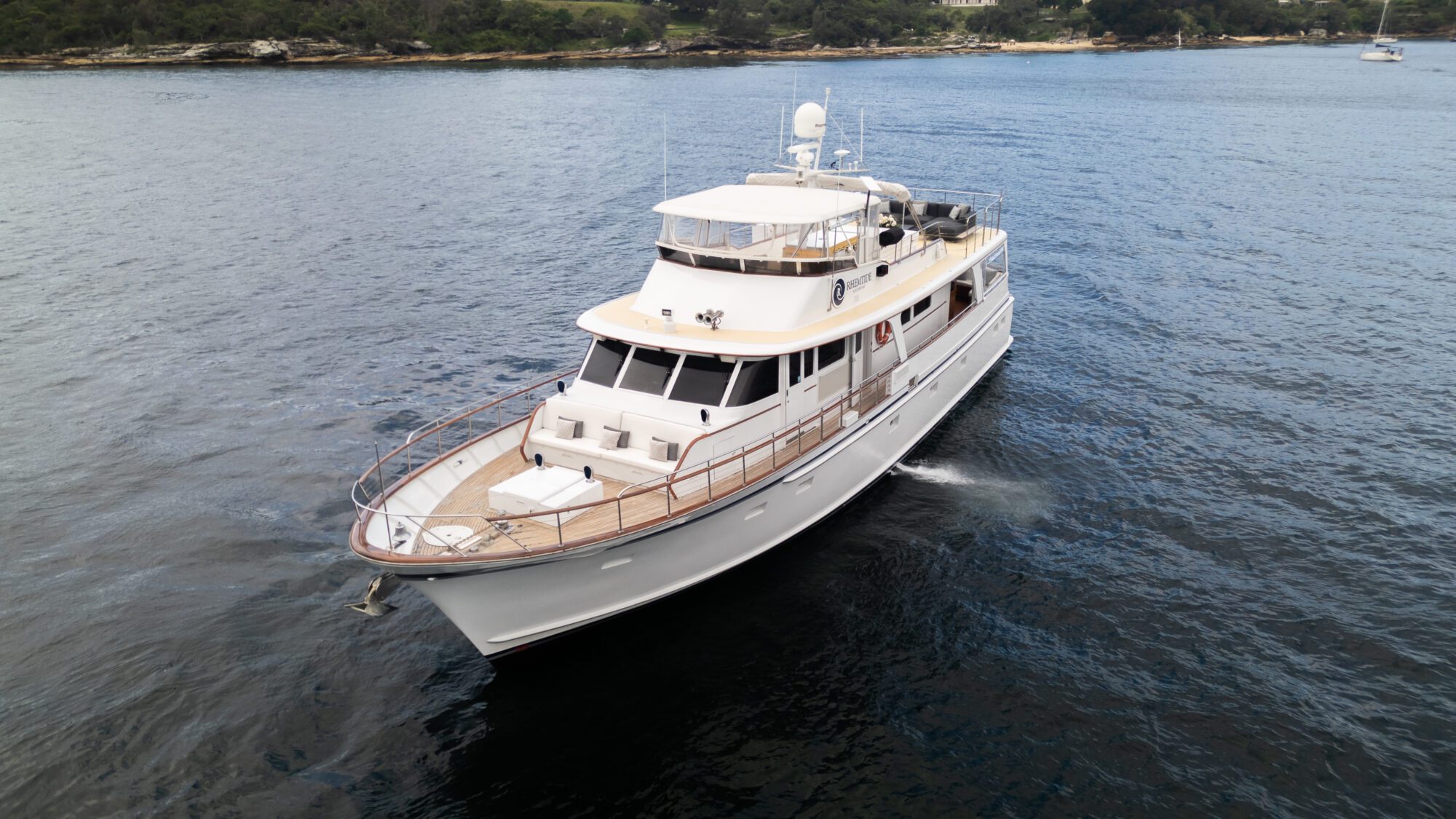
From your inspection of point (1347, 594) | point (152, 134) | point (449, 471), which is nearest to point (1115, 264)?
point (1347, 594)

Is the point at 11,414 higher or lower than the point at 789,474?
lower

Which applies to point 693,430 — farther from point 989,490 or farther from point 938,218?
point 938,218

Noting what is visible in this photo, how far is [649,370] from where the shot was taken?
18.5 meters

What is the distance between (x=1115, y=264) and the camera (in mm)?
40031

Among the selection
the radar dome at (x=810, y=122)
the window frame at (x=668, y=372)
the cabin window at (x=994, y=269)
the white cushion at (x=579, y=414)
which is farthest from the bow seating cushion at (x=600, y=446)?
the cabin window at (x=994, y=269)

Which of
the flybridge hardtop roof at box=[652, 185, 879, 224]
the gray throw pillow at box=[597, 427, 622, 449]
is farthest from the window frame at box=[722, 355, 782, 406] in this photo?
the flybridge hardtop roof at box=[652, 185, 879, 224]

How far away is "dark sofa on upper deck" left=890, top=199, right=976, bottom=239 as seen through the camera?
26.5 meters

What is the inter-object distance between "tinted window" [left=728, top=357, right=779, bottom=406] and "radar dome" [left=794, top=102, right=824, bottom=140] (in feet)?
26.5

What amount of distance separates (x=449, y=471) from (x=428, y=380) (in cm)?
1180

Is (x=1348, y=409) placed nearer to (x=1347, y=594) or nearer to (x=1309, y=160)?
(x=1347, y=594)

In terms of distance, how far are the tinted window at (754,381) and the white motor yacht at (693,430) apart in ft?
0.12

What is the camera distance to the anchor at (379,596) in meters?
14.4

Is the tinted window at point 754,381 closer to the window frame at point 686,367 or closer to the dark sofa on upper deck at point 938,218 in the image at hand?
the window frame at point 686,367

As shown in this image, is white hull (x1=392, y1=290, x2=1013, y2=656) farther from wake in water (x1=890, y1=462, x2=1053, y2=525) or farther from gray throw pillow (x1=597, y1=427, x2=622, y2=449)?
gray throw pillow (x1=597, y1=427, x2=622, y2=449)
